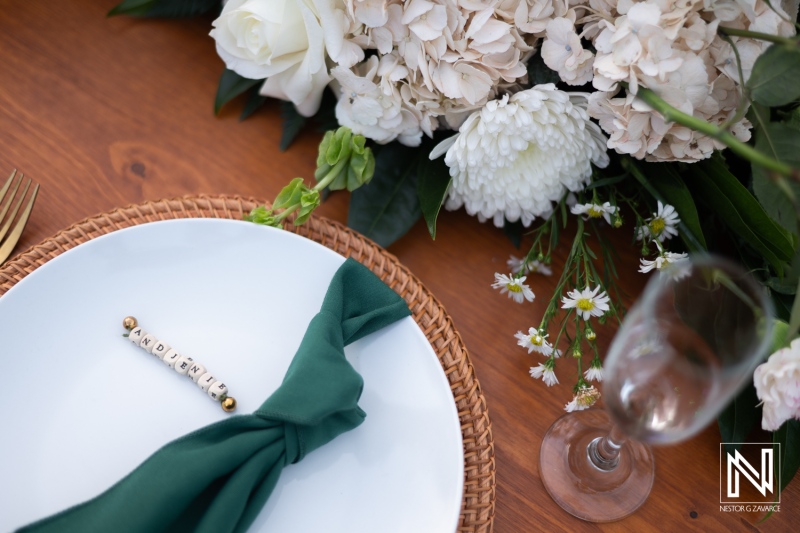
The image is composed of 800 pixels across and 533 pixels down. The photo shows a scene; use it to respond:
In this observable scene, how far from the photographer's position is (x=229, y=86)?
64cm

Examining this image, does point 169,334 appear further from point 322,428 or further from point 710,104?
point 710,104

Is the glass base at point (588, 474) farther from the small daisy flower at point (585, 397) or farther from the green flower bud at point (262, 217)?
the green flower bud at point (262, 217)

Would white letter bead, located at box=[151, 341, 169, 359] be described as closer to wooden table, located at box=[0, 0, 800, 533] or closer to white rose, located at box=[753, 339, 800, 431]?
wooden table, located at box=[0, 0, 800, 533]

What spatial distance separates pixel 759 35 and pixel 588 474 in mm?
336

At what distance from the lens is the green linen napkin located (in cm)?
41

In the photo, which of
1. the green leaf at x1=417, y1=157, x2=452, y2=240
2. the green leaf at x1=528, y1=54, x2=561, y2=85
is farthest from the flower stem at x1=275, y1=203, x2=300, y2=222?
the green leaf at x1=528, y1=54, x2=561, y2=85

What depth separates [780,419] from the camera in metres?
0.41

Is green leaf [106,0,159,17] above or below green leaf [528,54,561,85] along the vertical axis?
above

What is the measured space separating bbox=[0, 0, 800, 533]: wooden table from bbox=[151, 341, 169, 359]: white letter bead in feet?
0.59

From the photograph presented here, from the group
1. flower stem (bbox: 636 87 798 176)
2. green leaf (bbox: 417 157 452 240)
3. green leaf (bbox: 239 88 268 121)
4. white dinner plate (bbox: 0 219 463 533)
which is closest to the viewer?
flower stem (bbox: 636 87 798 176)

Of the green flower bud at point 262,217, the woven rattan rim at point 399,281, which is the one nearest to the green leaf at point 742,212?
the woven rattan rim at point 399,281

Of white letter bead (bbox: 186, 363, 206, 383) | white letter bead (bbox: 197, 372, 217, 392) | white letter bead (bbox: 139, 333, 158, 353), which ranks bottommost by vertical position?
white letter bead (bbox: 197, 372, 217, 392)

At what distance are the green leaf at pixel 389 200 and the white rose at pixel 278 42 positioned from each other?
0.30ft

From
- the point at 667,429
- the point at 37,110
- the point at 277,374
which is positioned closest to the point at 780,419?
the point at 667,429
